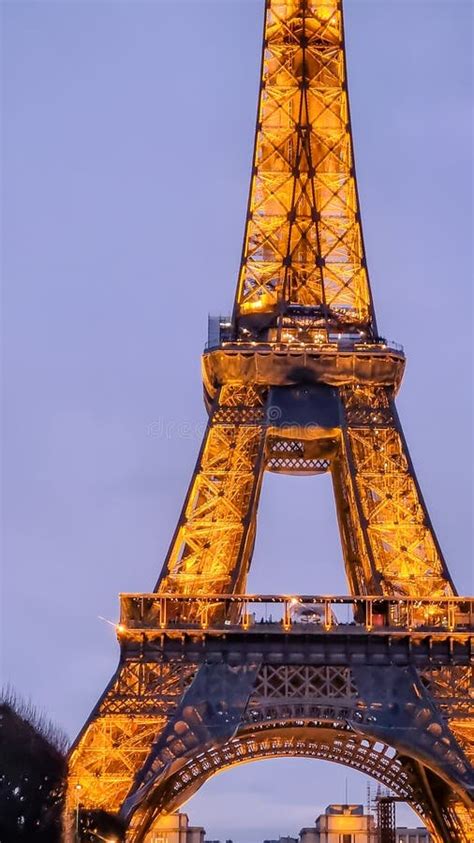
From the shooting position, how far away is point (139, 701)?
207 feet

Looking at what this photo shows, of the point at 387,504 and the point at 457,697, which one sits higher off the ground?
the point at 387,504

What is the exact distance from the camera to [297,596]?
→ 66.2 meters

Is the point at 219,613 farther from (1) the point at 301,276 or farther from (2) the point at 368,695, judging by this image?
(1) the point at 301,276

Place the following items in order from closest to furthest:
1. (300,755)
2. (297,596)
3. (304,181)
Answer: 1. (297,596)
2. (304,181)
3. (300,755)

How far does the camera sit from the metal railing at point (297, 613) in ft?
213

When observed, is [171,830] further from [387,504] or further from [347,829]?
[387,504]

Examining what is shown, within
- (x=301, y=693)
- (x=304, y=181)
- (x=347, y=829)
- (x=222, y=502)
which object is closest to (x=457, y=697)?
(x=301, y=693)

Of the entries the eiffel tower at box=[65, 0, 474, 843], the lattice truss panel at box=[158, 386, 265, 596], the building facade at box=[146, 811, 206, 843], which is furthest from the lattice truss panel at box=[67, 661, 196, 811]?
the building facade at box=[146, 811, 206, 843]

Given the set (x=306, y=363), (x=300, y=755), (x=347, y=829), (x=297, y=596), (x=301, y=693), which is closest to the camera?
(x=301, y=693)

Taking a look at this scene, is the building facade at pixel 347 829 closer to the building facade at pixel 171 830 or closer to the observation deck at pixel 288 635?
the building facade at pixel 171 830

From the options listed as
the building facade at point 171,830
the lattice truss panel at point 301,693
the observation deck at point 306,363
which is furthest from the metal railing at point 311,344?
the building facade at point 171,830

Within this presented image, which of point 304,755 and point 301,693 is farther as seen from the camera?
point 304,755

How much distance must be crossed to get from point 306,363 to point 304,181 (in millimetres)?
8591

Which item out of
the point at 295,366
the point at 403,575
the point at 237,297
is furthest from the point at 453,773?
the point at 237,297
